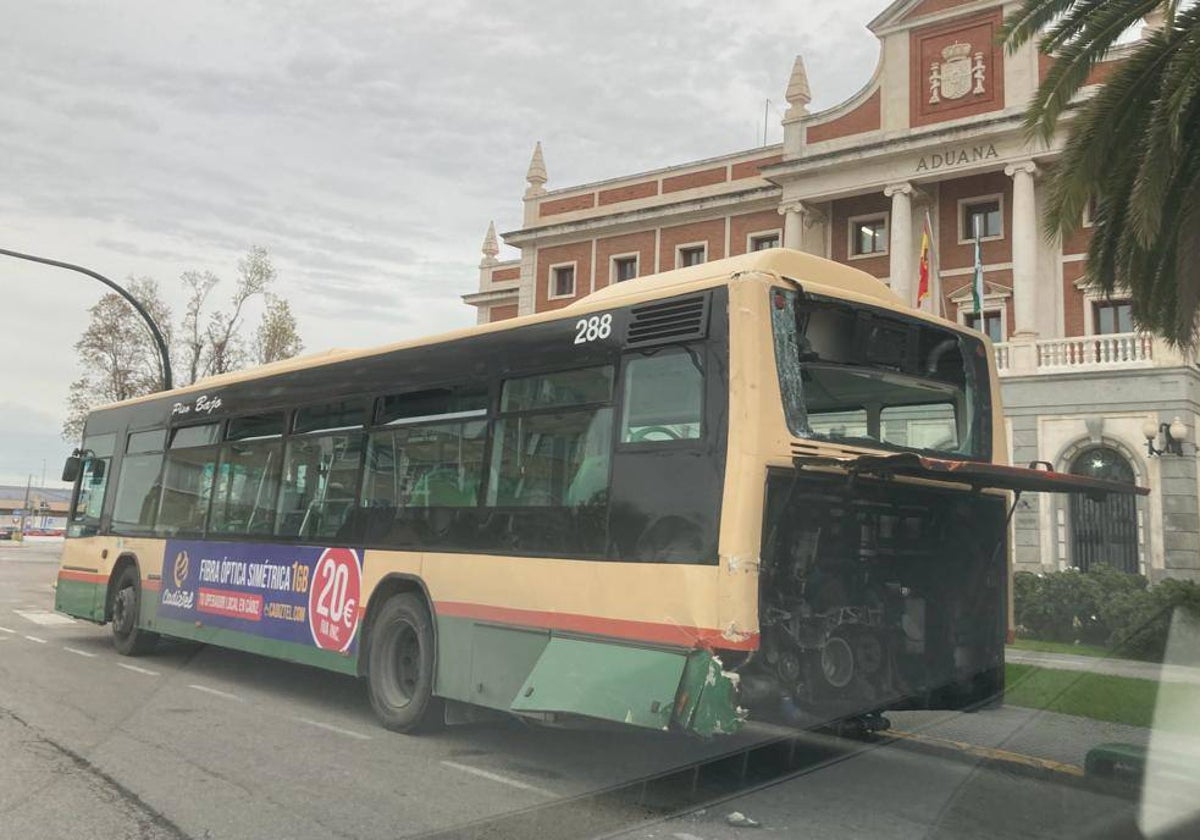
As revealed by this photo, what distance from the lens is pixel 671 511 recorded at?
6.04 metres

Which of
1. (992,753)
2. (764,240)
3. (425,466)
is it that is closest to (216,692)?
(425,466)

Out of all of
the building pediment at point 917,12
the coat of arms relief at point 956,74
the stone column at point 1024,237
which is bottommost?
the stone column at point 1024,237

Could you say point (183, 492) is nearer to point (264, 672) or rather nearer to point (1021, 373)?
point (264, 672)

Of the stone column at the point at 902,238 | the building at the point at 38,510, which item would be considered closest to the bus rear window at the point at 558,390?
the stone column at the point at 902,238

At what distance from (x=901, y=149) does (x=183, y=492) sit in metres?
25.8

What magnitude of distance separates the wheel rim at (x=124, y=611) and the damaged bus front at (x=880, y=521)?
9.19 metres

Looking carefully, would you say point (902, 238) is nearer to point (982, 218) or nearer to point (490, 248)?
point (982, 218)

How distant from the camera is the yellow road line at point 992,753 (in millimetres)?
7168

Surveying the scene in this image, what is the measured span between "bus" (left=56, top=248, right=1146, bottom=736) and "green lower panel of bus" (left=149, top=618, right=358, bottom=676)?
4 centimetres

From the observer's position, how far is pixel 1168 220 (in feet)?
31.4

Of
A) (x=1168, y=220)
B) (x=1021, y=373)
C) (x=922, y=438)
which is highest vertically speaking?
(x=1021, y=373)

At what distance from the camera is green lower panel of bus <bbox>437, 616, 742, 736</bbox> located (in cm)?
559

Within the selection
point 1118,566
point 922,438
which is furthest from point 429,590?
point 1118,566

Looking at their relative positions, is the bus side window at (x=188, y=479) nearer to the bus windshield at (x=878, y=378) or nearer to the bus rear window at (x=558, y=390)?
the bus rear window at (x=558, y=390)
